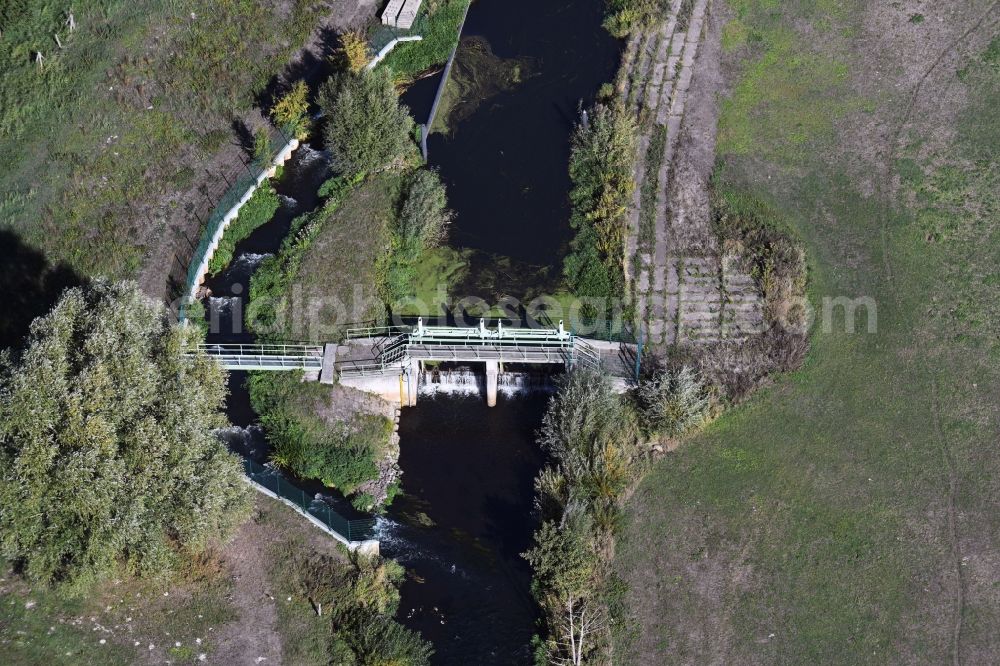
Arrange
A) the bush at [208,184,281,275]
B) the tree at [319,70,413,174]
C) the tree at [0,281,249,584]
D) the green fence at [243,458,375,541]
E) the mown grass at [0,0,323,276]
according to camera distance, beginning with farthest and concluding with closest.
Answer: the tree at [319,70,413,174], the mown grass at [0,0,323,276], the bush at [208,184,281,275], the green fence at [243,458,375,541], the tree at [0,281,249,584]

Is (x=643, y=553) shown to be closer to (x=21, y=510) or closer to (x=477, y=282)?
(x=477, y=282)

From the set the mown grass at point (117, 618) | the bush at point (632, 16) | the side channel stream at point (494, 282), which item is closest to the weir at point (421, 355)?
the side channel stream at point (494, 282)

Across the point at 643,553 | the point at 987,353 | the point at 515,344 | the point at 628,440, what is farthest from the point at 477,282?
the point at 987,353

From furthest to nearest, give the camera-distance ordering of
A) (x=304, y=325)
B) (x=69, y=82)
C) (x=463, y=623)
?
(x=69, y=82) < (x=304, y=325) < (x=463, y=623)

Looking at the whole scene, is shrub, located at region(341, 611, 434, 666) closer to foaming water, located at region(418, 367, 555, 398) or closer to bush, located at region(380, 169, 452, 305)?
foaming water, located at region(418, 367, 555, 398)

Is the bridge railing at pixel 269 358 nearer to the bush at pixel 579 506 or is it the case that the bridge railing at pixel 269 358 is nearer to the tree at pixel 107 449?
the tree at pixel 107 449

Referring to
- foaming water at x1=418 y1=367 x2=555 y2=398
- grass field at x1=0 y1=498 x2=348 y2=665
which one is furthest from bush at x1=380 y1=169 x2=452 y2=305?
grass field at x1=0 y1=498 x2=348 y2=665
